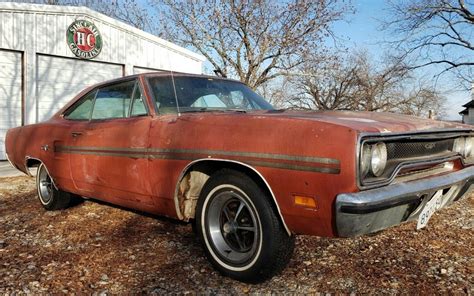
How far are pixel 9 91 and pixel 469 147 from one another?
960 cm

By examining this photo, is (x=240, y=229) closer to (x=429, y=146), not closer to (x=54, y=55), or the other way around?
(x=429, y=146)

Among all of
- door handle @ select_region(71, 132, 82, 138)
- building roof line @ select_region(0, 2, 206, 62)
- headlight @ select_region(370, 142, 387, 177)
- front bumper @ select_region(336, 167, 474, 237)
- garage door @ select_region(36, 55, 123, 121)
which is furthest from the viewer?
garage door @ select_region(36, 55, 123, 121)

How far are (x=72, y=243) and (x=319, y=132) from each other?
2525mm

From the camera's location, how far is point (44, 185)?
4922mm

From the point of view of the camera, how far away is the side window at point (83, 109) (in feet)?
13.9

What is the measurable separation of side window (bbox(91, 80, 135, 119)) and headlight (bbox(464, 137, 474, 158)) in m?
2.86

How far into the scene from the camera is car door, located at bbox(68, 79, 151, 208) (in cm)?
331

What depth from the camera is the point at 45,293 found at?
2.61 m

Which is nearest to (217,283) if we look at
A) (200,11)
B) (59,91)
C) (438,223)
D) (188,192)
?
(188,192)

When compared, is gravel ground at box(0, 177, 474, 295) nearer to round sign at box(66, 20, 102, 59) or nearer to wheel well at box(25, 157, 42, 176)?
wheel well at box(25, 157, 42, 176)

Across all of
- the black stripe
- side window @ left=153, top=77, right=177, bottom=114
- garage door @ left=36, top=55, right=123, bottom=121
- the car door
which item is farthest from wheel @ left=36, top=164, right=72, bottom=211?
garage door @ left=36, top=55, right=123, bottom=121

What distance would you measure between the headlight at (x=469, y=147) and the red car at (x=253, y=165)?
0.16ft

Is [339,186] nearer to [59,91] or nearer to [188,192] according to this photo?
[188,192]

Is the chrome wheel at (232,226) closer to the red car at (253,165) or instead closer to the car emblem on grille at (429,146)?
the red car at (253,165)
